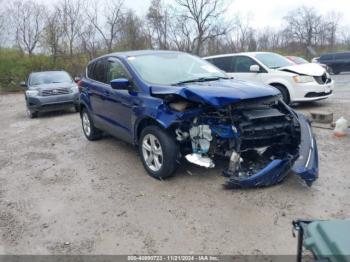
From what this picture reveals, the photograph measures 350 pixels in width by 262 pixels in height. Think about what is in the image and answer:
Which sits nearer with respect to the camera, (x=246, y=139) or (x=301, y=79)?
(x=246, y=139)

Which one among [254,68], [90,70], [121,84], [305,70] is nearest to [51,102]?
[90,70]

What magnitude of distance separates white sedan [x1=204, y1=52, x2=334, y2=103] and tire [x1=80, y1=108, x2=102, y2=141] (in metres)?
4.16

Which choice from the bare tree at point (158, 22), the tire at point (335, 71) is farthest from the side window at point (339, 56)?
the bare tree at point (158, 22)

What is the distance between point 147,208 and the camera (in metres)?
4.22

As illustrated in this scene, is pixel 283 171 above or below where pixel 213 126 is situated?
below

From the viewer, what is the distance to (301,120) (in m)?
5.19

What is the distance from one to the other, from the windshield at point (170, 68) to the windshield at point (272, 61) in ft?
14.3

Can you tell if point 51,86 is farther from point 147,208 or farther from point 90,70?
point 147,208

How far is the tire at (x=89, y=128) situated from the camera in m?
7.33

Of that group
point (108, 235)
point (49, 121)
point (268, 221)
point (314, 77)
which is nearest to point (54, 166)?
point (108, 235)

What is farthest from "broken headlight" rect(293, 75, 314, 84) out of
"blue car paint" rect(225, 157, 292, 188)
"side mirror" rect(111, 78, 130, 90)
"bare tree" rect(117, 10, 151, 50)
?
"bare tree" rect(117, 10, 151, 50)

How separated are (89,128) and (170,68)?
269 centimetres

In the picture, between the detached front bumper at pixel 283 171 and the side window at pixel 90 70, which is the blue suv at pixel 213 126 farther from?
the side window at pixel 90 70

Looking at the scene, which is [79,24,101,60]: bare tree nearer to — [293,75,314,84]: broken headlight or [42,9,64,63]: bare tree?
[42,9,64,63]: bare tree
